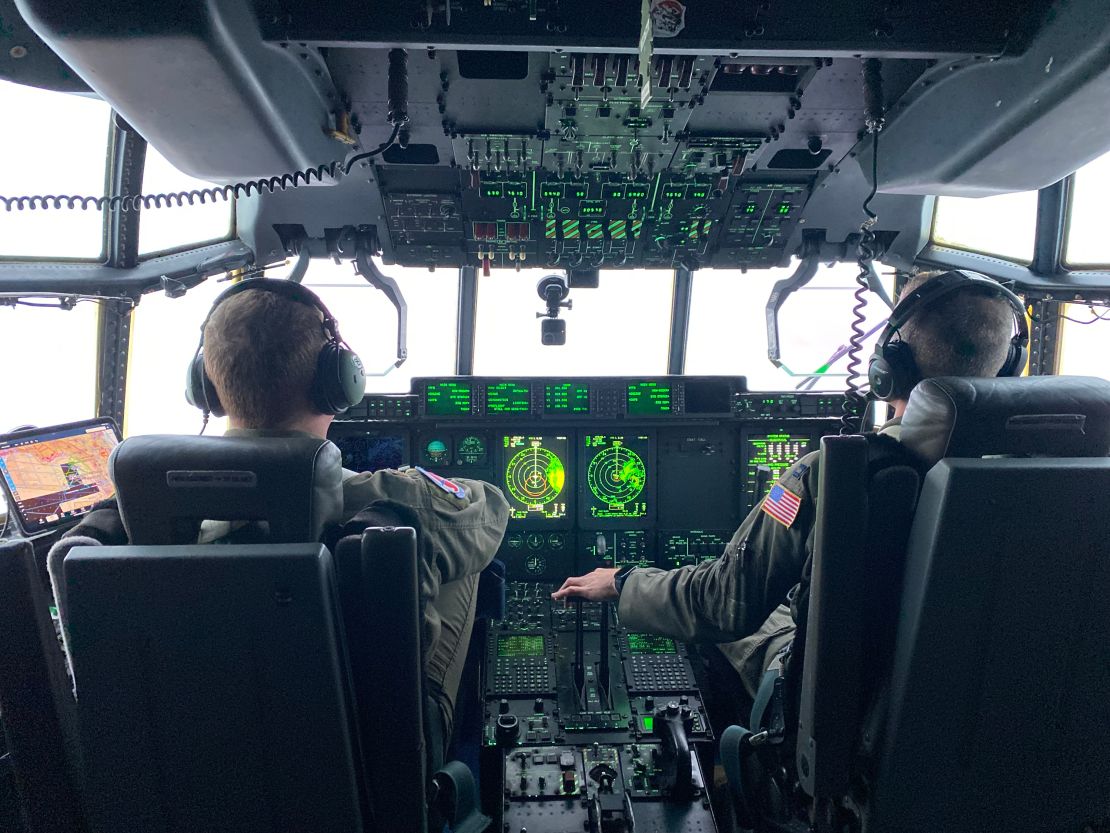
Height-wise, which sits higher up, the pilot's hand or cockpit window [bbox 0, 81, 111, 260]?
cockpit window [bbox 0, 81, 111, 260]

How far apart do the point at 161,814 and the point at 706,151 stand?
166 cm

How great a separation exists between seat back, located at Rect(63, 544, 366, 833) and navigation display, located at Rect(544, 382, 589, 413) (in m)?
1.35

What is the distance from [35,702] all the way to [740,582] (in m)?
1.13

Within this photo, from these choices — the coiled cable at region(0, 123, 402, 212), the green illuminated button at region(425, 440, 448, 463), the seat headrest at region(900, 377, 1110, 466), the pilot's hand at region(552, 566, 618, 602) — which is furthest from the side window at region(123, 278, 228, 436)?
the seat headrest at region(900, 377, 1110, 466)

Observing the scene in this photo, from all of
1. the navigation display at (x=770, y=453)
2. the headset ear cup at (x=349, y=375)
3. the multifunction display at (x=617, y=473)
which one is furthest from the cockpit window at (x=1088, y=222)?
the headset ear cup at (x=349, y=375)

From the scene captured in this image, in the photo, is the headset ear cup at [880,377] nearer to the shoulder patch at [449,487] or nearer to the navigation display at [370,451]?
the shoulder patch at [449,487]

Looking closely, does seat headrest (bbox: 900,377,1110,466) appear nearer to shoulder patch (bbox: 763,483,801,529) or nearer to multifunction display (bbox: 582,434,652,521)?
shoulder patch (bbox: 763,483,801,529)

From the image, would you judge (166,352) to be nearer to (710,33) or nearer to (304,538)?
(304,538)

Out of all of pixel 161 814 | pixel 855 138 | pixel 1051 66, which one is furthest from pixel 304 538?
pixel 855 138

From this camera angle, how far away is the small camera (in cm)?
220

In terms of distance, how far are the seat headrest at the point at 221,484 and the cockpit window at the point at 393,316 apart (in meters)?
1.27

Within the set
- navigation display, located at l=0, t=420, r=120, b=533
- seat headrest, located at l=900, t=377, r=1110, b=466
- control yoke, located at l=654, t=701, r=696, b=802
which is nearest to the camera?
seat headrest, located at l=900, t=377, r=1110, b=466

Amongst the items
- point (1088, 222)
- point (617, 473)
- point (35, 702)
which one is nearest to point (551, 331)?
point (617, 473)

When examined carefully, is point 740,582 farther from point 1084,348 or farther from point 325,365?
point 1084,348
